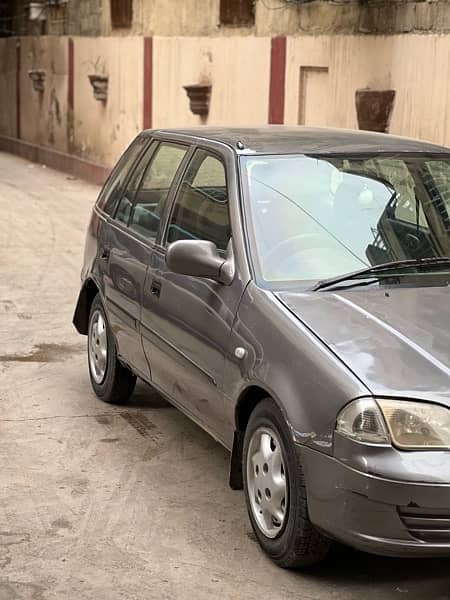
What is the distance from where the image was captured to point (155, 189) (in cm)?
642

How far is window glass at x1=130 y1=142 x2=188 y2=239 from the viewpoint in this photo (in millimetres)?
6227

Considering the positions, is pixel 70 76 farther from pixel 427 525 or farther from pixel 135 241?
pixel 427 525

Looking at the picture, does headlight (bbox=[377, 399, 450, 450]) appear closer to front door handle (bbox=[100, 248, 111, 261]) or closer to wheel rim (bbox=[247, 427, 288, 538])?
wheel rim (bbox=[247, 427, 288, 538])

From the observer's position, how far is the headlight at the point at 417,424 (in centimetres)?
413

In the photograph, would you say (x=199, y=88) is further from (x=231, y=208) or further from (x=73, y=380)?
(x=231, y=208)

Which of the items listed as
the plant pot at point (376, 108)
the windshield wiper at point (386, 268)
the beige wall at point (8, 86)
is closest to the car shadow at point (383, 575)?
the windshield wiper at point (386, 268)

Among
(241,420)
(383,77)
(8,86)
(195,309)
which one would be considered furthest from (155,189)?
(8,86)

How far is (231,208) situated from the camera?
17.9 feet

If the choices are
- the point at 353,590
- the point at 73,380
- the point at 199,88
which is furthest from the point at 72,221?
the point at 353,590

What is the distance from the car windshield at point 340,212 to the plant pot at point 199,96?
11.4 meters

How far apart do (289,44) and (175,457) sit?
9.33 metres

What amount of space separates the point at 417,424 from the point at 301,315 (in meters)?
0.78

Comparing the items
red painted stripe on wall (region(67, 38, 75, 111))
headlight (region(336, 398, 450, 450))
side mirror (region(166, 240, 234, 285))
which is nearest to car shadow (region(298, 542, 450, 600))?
headlight (region(336, 398, 450, 450))

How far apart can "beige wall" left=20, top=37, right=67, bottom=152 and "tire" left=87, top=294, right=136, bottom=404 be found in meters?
16.3
